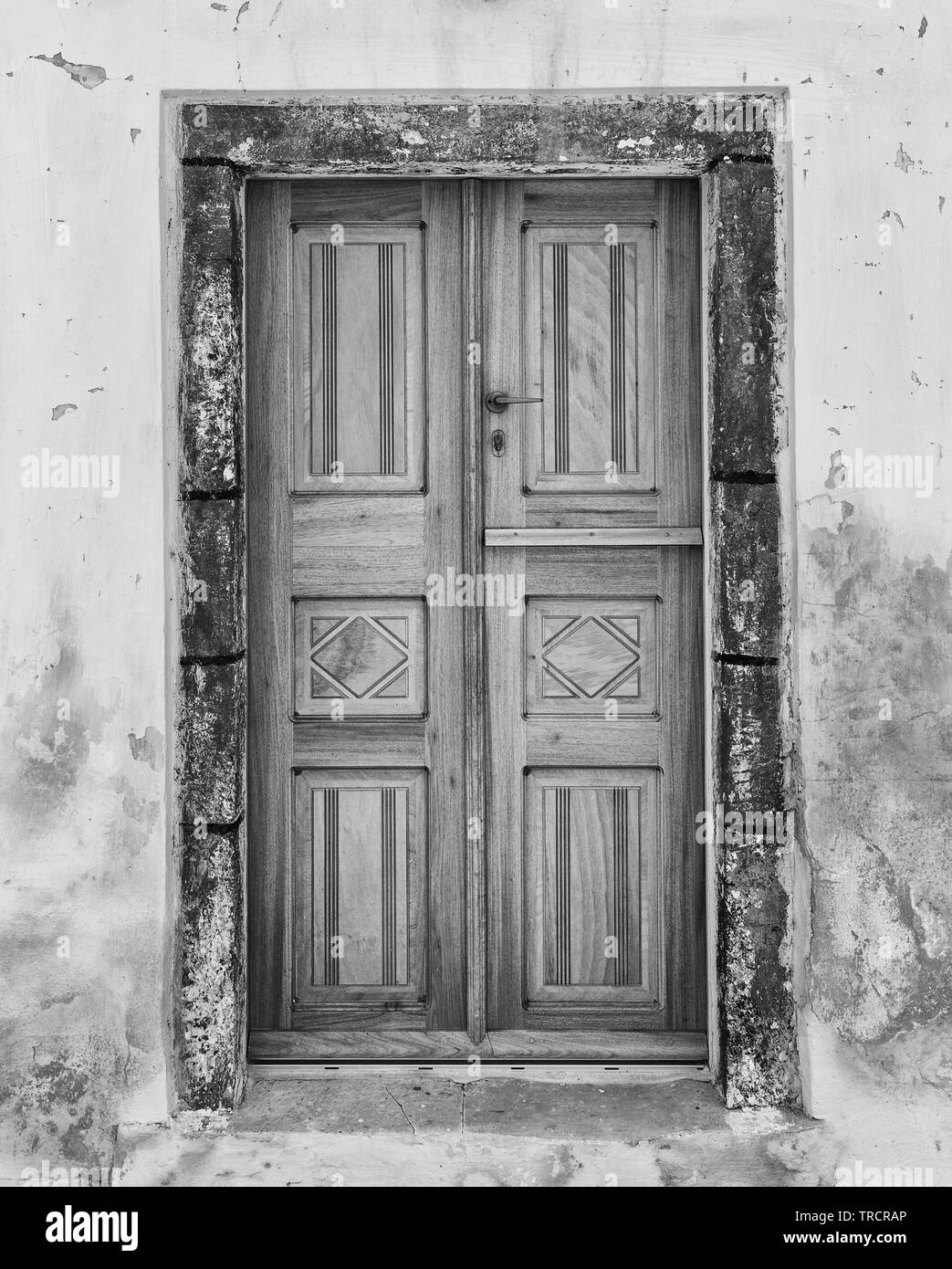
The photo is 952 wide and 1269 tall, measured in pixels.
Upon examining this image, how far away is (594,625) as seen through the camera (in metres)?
2.90

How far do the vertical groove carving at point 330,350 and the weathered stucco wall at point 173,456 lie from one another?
0.44 metres

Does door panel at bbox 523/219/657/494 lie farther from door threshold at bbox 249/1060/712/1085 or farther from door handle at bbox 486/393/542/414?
door threshold at bbox 249/1060/712/1085

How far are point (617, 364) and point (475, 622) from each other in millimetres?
816

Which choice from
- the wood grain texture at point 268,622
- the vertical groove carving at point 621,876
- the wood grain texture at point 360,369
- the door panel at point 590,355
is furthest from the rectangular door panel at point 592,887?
the wood grain texture at point 360,369

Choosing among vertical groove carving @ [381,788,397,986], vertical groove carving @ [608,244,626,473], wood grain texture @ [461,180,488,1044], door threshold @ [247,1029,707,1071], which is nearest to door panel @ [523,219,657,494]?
vertical groove carving @ [608,244,626,473]

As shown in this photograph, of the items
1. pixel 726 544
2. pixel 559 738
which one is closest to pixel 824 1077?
pixel 559 738

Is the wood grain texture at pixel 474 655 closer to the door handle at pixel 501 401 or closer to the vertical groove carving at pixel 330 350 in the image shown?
the door handle at pixel 501 401

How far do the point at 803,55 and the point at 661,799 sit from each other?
1.96 metres

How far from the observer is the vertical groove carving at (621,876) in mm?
2902

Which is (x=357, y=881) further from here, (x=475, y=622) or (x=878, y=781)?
(x=878, y=781)

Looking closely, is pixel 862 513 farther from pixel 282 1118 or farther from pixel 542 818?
pixel 282 1118

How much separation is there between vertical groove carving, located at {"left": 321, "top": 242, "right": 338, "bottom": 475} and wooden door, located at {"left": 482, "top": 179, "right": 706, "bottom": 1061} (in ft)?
1.37

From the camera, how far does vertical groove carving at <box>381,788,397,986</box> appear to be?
2.91 metres

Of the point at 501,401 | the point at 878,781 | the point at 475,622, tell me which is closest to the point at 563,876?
the point at 475,622
